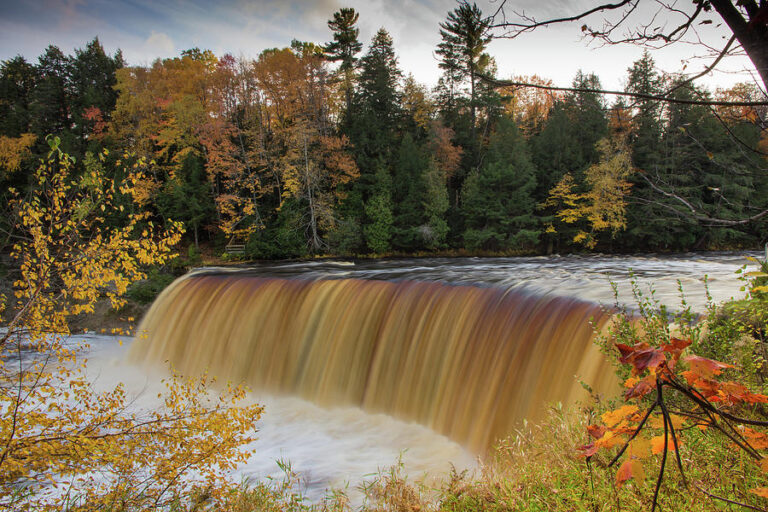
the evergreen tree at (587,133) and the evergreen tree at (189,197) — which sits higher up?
the evergreen tree at (587,133)

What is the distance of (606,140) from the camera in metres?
25.5

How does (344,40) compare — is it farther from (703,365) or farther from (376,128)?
(703,365)

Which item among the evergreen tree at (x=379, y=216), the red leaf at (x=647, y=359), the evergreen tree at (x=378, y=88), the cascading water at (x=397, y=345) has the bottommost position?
the cascading water at (x=397, y=345)

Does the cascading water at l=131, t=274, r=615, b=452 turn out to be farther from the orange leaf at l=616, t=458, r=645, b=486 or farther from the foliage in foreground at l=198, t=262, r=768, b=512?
the orange leaf at l=616, t=458, r=645, b=486

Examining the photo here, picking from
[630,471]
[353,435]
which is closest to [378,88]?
[353,435]

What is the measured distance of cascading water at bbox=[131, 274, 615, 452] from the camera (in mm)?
6285

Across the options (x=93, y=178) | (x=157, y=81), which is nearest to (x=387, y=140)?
(x=157, y=81)

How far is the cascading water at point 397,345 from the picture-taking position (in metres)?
6.29

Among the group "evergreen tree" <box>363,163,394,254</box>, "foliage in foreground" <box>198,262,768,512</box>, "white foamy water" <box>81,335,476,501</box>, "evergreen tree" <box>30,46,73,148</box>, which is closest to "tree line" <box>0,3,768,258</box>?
"evergreen tree" <box>363,163,394,254</box>

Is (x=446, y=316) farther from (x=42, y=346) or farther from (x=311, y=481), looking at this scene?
(x=42, y=346)

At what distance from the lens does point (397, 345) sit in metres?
8.59

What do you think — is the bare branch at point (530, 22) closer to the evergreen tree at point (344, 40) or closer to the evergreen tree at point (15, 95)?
the evergreen tree at point (344, 40)

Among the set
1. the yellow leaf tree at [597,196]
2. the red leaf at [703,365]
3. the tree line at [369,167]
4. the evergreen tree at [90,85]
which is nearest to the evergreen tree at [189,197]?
the tree line at [369,167]

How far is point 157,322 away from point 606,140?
26498 millimetres
